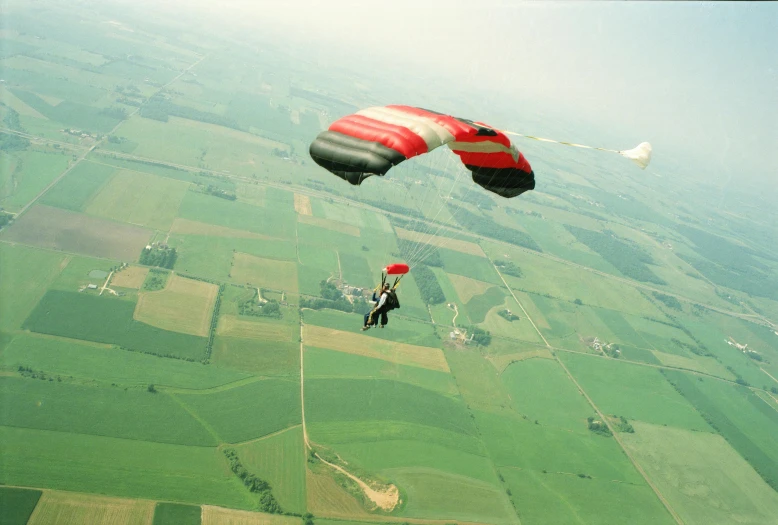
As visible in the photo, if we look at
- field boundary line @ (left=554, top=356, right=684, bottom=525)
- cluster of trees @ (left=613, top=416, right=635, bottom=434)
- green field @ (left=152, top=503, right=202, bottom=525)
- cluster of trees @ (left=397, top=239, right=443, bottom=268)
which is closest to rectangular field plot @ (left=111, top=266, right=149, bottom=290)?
green field @ (left=152, top=503, right=202, bottom=525)

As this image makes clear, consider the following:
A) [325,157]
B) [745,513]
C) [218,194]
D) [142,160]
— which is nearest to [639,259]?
[745,513]

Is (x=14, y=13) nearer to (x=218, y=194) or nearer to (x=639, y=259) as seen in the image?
(x=218, y=194)

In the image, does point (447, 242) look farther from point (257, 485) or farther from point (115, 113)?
point (115, 113)

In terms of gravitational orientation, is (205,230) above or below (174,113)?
above

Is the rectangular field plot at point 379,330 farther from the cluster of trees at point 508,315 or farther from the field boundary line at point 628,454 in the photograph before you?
the field boundary line at point 628,454

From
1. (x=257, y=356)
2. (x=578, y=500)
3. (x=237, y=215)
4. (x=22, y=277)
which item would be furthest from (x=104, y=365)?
(x=578, y=500)

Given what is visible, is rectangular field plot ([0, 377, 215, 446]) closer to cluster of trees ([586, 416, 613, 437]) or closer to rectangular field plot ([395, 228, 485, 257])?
cluster of trees ([586, 416, 613, 437])

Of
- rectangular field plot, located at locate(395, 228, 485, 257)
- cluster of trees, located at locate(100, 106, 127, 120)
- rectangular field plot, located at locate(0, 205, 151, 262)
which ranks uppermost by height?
rectangular field plot, located at locate(0, 205, 151, 262)
